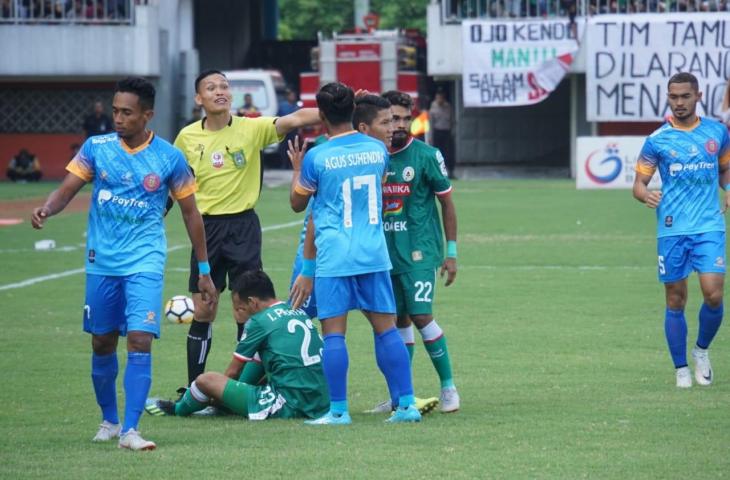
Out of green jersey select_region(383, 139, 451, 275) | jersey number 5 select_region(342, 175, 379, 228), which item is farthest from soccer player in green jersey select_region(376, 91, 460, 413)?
jersey number 5 select_region(342, 175, 379, 228)

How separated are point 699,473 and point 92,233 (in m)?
3.55

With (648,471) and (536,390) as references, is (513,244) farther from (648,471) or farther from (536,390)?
(648,471)

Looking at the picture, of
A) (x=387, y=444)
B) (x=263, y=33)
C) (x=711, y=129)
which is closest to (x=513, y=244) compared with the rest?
(x=711, y=129)

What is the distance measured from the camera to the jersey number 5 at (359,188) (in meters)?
8.65

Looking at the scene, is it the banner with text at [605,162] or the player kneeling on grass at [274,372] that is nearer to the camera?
the player kneeling on grass at [274,372]

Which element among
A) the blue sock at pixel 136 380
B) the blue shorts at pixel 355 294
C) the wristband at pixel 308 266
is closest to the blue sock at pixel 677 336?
the blue shorts at pixel 355 294

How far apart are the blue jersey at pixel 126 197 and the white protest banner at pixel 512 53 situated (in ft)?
102

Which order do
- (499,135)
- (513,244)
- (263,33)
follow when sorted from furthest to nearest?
(263,33), (499,135), (513,244)

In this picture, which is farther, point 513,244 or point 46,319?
point 513,244

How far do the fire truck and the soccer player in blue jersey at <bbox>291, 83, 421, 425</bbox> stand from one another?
31.7 metres

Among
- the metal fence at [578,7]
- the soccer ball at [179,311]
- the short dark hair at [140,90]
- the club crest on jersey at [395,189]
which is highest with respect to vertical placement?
the metal fence at [578,7]

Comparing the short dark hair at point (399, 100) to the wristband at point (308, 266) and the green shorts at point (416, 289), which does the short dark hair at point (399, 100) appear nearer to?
the green shorts at point (416, 289)

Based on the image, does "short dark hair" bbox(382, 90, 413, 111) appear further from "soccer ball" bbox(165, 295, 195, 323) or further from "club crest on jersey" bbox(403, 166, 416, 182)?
"soccer ball" bbox(165, 295, 195, 323)

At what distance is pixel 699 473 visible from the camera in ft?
23.7
